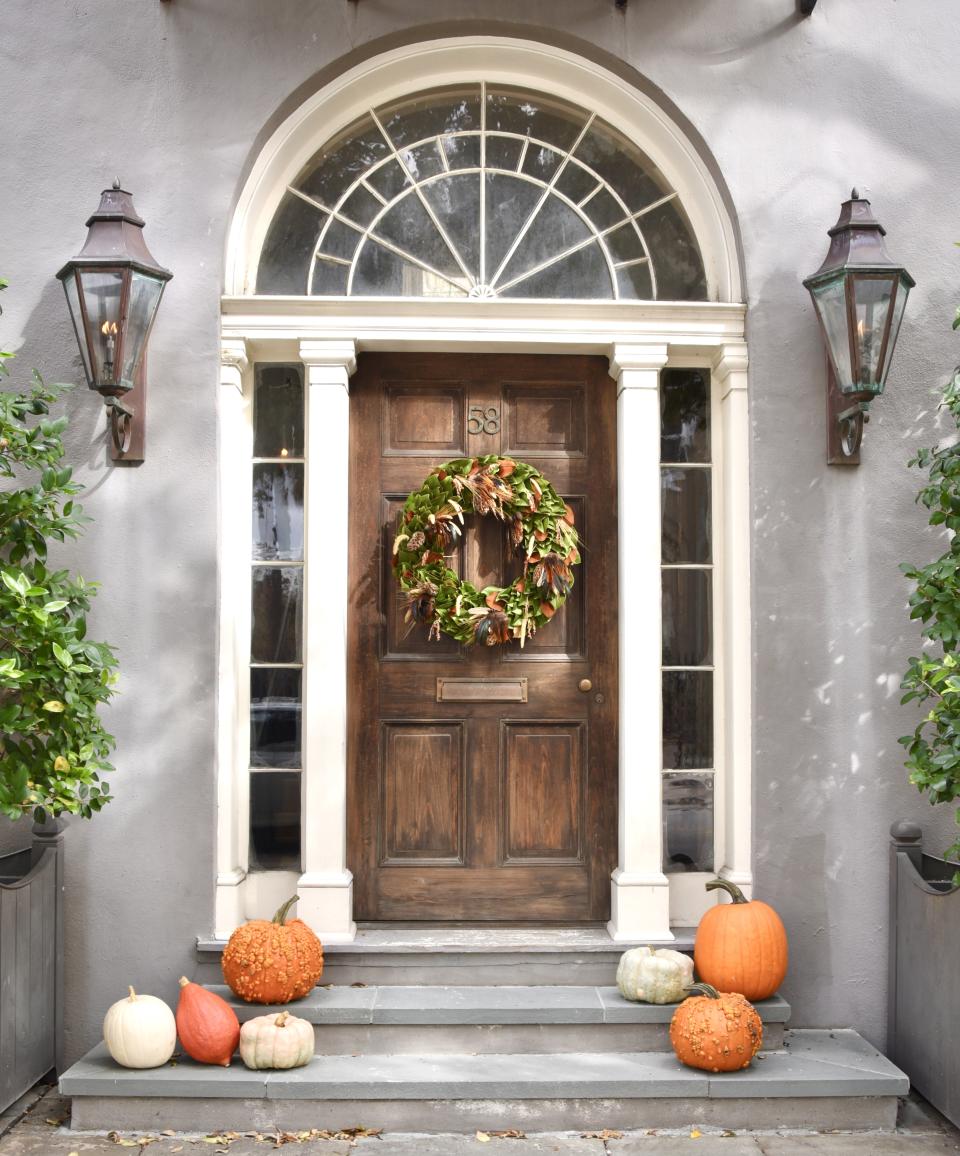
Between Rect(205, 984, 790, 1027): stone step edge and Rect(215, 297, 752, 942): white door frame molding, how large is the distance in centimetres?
35

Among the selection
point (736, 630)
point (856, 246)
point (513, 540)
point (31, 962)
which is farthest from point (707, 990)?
point (856, 246)

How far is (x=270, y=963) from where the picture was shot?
402cm

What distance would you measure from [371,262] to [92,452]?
1.41m

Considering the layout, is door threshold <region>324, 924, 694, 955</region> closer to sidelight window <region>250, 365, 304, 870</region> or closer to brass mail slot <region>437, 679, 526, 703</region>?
sidelight window <region>250, 365, 304, 870</region>

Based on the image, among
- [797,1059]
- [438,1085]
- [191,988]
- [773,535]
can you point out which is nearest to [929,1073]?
[797,1059]

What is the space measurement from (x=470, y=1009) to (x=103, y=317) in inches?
→ 115

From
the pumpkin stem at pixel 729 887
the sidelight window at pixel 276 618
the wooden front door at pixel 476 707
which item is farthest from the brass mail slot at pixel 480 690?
the pumpkin stem at pixel 729 887

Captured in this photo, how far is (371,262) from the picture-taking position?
15.5ft

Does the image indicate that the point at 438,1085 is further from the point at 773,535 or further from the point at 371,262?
the point at 371,262

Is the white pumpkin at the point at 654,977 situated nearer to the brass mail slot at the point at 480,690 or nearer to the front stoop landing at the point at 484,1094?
the front stoop landing at the point at 484,1094

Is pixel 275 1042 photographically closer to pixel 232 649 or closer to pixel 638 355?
pixel 232 649

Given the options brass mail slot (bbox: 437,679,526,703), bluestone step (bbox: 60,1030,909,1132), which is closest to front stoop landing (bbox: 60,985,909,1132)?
bluestone step (bbox: 60,1030,909,1132)

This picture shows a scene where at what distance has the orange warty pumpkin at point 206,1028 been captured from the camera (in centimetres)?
388

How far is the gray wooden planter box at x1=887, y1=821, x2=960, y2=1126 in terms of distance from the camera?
3.82 meters
